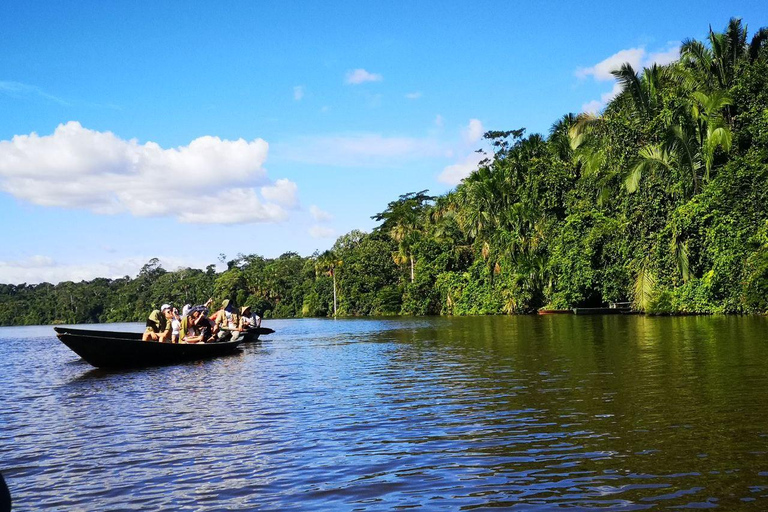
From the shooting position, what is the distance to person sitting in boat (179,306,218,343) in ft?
87.5

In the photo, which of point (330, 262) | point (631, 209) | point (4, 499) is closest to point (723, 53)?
point (631, 209)

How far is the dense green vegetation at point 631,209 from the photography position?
36781 millimetres

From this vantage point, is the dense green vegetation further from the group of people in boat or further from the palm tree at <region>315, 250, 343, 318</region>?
the group of people in boat

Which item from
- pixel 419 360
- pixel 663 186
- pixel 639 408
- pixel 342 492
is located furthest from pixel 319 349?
pixel 663 186

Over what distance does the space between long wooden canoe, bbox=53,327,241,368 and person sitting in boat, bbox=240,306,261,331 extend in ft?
41.4

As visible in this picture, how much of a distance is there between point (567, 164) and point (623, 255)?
1313cm

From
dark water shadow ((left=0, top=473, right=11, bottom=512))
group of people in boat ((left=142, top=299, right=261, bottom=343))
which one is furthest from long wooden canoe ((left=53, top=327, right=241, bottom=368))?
dark water shadow ((left=0, top=473, right=11, bottom=512))

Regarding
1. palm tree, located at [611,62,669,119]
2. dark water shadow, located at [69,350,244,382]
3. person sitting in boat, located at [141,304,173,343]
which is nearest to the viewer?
dark water shadow, located at [69,350,244,382]

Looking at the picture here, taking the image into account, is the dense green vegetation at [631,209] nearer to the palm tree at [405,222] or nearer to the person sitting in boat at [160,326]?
the palm tree at [405,222]

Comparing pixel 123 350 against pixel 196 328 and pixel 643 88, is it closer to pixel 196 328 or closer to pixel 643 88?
pixel 196 328

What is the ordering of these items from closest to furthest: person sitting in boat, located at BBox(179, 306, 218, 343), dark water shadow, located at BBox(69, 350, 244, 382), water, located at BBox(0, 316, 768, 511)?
water, located at BBox(0, 316, 768, 511)
dark water shadow, located at BBox(69, 350, 244, 382)
person sitting in boat, located at BBox(179, 306, 218, 343)

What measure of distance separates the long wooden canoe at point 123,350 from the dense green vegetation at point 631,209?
26.5m

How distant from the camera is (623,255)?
44500 mm

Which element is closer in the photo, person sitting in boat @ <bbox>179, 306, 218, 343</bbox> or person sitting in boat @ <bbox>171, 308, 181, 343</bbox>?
person sitting in boat @ <bbox>171, 308, 181, 343</bbox>
